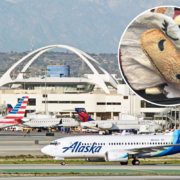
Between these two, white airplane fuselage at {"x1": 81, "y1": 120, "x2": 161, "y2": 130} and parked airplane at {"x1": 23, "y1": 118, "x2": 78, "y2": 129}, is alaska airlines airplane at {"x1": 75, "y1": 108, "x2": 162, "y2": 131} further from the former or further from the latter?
parked airplane at {"x1": 23, "y1": 118, "x2": 78, "y2": 129}

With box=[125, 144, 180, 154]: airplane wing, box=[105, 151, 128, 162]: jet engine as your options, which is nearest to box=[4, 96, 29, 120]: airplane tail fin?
box=[105, 151, 128, 162]: jet engine

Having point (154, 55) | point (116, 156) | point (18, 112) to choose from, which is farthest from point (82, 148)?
point (154, 55)

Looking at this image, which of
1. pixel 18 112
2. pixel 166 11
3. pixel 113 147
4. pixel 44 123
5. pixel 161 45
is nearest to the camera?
pixel 113 147

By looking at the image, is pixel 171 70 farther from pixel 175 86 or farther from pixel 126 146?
pixel 126 146

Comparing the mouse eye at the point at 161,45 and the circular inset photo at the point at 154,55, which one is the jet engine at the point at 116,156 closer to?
the circular inset photo at the point at 154,55

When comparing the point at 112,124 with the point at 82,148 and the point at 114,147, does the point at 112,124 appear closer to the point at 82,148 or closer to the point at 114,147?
the point at 114,147

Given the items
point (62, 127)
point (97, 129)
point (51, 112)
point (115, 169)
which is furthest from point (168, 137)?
point (51, 112)

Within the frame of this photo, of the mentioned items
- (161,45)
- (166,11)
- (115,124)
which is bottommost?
(115,124)

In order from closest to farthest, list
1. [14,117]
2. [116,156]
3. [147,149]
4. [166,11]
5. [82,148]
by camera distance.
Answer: [116,156] → [147,149] → [82,148] → [14,117] → [166,11]
